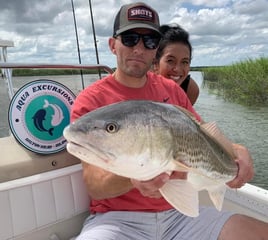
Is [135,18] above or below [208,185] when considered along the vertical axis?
above

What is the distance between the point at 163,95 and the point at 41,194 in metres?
1.06

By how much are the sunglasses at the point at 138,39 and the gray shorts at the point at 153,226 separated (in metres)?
1.07

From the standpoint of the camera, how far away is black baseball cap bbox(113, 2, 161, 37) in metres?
2.27

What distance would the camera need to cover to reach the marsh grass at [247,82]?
53.2 ft

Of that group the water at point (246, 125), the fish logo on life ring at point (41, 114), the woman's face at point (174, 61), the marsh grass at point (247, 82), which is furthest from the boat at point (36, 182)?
the marsh grass at point (247, 82)

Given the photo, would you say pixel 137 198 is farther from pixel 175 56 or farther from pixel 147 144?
pixel 175 56

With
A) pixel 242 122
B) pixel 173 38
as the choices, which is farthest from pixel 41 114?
pixel 242 122

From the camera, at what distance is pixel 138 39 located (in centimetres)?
233

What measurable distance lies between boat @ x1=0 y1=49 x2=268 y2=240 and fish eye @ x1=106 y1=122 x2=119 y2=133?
3.66 feet

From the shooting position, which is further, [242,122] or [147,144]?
[242,122]

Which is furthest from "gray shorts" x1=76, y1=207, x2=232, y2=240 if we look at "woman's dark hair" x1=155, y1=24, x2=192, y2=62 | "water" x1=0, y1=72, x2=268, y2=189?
"woman's dark hair" x1=155, y1=24, x2=192, y2=62

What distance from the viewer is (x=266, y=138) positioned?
10.2 meters

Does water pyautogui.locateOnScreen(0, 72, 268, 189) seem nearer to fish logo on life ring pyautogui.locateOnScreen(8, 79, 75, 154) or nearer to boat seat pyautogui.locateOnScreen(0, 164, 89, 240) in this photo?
Answer: fish logo on life ring pyautogui.locateOnScreen(8, 79, 75, 154)

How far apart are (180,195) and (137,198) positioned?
2.55 feet
